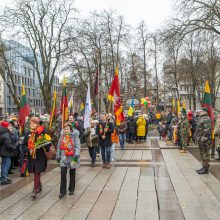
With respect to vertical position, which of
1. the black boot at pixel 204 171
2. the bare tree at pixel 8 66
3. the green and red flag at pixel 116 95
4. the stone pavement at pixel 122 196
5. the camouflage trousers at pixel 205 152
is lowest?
the stone pavement at pixel 122 196

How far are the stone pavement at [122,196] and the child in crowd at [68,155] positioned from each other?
0.95 feet

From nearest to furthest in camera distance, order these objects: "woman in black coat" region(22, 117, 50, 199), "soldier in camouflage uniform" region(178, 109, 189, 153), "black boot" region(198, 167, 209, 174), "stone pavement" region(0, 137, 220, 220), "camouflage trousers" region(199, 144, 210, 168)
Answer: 1. "stone pavement" region(0, 137, 220, 220)
2. "woman in black coat" region(22, 117, 50, 199)
3. "camouflage trousers" region(199, 144, 210, 168)
4. "black boot" region(198, 167, 209, 174)
5. "soldier in camouflage uniform" region(178, 109, 189, 153)

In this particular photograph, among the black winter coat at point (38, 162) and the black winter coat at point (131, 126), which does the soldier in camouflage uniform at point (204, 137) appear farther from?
the black winter coat at point (131, 126)

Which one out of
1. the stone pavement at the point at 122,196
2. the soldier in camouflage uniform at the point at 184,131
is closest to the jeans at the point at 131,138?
the soldier in camouflage uniform at the point at 184,131

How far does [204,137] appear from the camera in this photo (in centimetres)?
1006

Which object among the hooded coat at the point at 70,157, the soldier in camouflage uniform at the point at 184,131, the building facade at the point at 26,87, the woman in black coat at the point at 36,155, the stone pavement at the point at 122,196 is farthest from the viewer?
the building facade at the point at 26,87

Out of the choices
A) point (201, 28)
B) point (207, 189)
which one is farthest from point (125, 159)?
point (201, 28)

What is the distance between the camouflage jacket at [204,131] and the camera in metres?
10.1

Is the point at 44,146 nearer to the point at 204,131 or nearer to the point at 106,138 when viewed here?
the point at 106,138

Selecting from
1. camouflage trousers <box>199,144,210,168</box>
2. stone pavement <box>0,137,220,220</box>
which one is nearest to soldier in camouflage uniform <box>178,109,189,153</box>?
stone pavement <box>0,137,220,220</box>

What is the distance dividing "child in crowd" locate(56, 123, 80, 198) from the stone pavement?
290mm

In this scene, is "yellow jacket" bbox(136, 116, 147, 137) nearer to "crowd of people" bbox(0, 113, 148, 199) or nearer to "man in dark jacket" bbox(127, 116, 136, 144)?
"man in dark jacket" bbox(127, 116, 136, 144)

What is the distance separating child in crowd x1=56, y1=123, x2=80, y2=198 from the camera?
7.73 m

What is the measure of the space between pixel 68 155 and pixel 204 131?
4.17 metres
